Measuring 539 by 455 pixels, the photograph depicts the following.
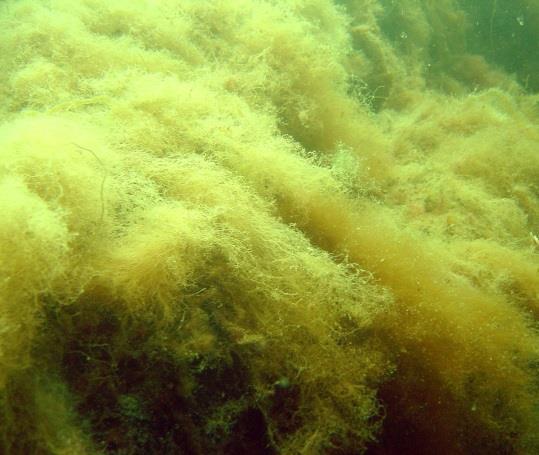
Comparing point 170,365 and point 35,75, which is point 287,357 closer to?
point 170,365

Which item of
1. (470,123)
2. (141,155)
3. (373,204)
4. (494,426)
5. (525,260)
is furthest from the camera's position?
(470,123)

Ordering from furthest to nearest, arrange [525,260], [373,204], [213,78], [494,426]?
1. [213,78]
2. [373,204]
3. [525,260]
4. [494,426]

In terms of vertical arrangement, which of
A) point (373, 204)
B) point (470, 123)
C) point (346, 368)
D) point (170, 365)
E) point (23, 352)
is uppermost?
point (470, 123)

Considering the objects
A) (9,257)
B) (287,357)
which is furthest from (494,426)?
(9,257)

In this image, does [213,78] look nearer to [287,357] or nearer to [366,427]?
[287,357]

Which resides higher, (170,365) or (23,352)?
(23,352)

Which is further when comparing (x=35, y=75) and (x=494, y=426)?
(x=35, y=75)
